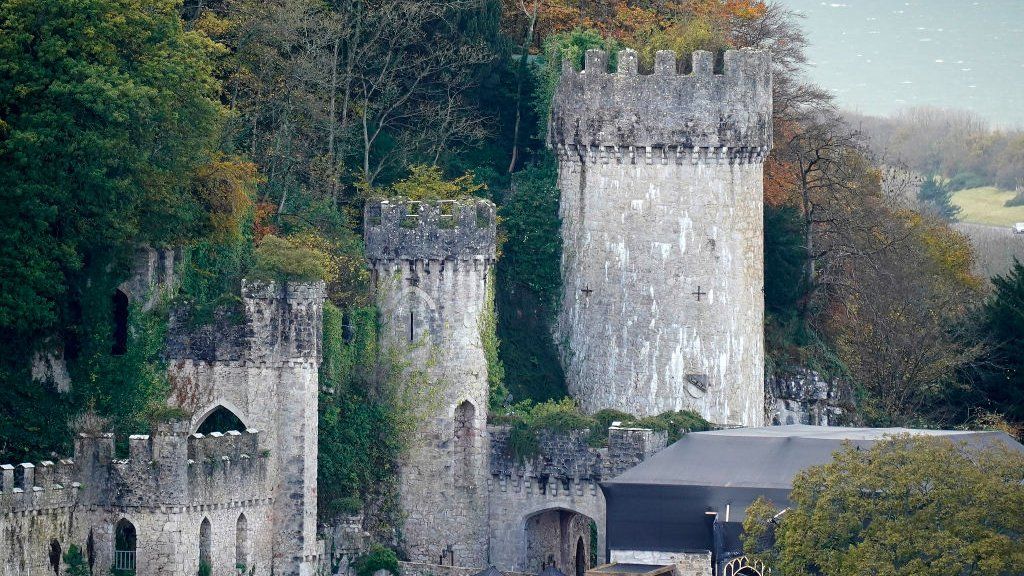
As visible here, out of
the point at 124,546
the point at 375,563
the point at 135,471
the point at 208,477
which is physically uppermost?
the point at 135,471

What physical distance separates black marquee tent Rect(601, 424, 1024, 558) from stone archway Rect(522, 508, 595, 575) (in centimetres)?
459

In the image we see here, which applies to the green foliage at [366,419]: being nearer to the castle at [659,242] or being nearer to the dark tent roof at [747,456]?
the castle at [659,242]

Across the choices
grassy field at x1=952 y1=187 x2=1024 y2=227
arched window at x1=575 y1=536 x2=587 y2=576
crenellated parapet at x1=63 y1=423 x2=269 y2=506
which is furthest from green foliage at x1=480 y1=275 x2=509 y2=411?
grassy field at x1=952 y1=187 x2=1024 y2=227

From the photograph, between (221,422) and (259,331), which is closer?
(259,331)

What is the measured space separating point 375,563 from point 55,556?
971cm

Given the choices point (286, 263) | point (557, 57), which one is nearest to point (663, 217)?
point (557, 57)

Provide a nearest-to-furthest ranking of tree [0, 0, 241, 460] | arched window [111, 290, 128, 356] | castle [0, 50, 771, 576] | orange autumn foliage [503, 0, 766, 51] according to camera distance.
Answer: castle [0, 50, 771, 576], tree [0, 0, 241, 460], arched window [111, 290, 128, 356], orange autumn foliage [503, 0, 766, 51]

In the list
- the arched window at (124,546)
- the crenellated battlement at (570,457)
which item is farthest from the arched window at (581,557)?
the arched window at (124,546)

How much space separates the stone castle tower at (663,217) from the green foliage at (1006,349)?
1045 cm

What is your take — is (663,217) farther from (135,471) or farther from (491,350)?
(135,471)

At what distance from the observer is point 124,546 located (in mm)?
68875

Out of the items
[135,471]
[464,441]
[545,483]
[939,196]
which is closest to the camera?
[135,471]

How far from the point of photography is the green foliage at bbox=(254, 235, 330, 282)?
235ft

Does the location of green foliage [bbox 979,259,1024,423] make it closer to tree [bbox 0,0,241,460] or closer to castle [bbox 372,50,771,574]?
castle [bbox 372,50,771,574]
